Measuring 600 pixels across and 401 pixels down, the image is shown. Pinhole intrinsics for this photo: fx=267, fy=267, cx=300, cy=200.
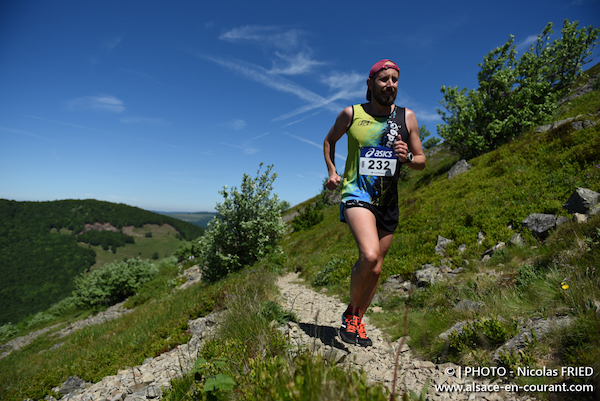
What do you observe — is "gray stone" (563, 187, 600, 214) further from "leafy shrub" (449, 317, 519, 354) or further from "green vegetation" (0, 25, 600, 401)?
"leafy shrub" (449, 317, 519, 354)

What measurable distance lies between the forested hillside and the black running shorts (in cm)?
12362

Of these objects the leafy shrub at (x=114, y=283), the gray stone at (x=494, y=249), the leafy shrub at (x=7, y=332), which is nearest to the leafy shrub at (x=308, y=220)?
the leafy shrub at (x=114, y=283)


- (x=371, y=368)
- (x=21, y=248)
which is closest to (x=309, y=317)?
(x=371, y=368)

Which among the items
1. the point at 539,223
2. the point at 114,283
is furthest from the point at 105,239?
the point at 539,223

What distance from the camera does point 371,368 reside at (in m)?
2.91

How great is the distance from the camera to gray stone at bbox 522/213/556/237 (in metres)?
5.32

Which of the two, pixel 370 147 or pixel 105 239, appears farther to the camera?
pixel 105 239

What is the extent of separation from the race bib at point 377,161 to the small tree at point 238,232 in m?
9.30

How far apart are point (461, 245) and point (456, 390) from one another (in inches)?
199

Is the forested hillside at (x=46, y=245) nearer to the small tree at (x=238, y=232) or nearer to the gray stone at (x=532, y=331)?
the small tree at (x=238, y=232)

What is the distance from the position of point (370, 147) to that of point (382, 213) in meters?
0.79

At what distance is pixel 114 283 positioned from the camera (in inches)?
870

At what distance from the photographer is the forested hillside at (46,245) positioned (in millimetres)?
100062

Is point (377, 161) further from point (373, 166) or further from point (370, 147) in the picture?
point (370, 147)
